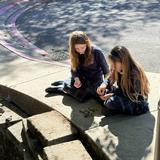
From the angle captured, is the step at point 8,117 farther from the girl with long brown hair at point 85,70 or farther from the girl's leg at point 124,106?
the girl's leg at point 124,106

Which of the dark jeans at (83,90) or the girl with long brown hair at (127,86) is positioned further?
the dark jeans at (83,90)

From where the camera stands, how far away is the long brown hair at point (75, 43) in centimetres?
507

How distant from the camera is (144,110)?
4793 millimetres

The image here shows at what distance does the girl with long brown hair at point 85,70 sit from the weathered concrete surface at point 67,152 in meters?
1.02

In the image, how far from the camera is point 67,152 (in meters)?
4.22

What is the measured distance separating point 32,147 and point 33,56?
3.03 meters

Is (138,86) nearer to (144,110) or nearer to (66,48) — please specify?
(144,110)

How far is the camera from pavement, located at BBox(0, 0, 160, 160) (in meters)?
4.25

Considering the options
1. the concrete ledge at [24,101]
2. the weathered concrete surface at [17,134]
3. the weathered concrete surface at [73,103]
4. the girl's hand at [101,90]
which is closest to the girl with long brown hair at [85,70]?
the weathered concrete surface at [73,103]

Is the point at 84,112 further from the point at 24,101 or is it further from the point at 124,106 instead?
the point at 24,101

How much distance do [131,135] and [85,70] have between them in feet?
4.36

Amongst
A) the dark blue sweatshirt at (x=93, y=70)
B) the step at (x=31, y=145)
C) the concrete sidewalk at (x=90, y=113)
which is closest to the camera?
the concrete sidewalk at (x=90, y=113)

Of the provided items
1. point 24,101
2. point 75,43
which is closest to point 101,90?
point 75,43

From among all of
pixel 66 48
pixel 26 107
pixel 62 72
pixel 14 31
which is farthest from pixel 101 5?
pixel 26 107
